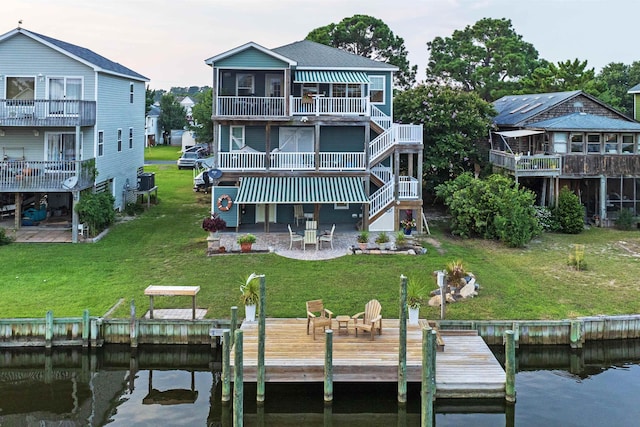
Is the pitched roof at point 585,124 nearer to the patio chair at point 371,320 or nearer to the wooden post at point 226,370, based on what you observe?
the patio chair at point 371,320

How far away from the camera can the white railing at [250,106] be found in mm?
29844

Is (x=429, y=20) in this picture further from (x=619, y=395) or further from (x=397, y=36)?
(x=619, y=395)

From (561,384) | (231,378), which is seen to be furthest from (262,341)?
(561,384)

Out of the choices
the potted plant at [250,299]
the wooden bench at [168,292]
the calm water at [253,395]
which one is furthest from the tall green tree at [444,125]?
the wooden bench at [168,292]

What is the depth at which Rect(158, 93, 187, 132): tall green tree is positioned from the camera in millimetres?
84500

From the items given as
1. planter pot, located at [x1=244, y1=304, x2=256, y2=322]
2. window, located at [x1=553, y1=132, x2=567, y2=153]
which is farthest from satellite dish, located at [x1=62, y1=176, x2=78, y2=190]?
window, located at [x1=553, y1=132, x2=567, y2=153]

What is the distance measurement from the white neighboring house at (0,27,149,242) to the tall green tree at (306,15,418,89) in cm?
2899

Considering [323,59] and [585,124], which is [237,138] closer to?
[323,59]

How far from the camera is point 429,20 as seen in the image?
53062 millimetres

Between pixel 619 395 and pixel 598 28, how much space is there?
135 feet

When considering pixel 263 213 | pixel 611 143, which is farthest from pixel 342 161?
pixel 611 143

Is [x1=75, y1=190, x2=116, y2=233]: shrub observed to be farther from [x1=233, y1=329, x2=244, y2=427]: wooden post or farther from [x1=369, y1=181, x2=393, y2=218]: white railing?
[x1=233, y1=329, x2=244, y2=427]: wooden post

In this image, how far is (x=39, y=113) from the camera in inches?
1151

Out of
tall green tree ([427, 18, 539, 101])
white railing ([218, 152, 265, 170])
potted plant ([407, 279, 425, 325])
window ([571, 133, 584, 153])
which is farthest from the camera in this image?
tall green tree ([427, 18, 539, 101])
